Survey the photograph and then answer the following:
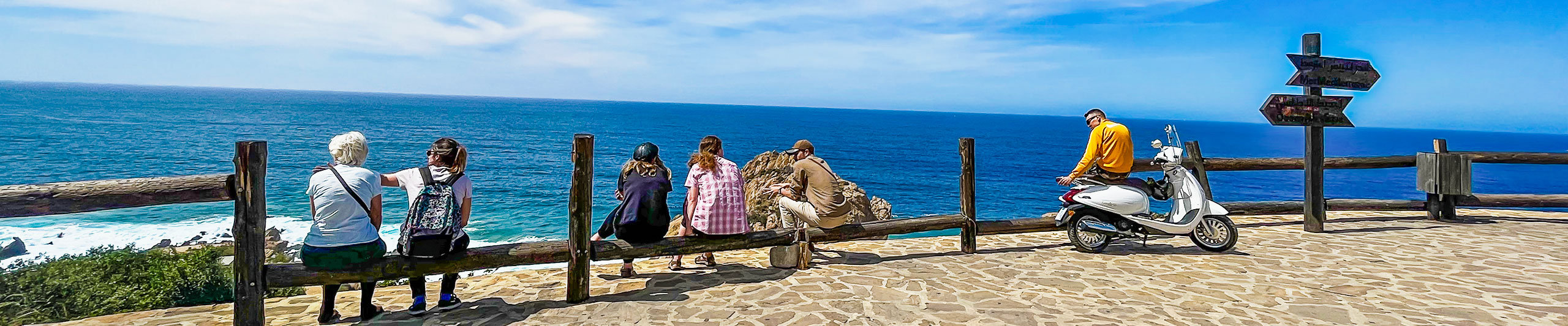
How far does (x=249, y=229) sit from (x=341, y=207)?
51 cm

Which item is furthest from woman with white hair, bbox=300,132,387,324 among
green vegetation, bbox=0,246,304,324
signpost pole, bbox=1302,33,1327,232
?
signpost pole, bbox=1302,33,1327,232

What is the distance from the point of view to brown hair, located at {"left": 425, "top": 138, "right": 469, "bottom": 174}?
5.58 m

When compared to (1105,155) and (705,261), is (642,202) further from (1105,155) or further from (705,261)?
(1105,155)

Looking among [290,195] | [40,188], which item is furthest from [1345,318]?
[290,195]

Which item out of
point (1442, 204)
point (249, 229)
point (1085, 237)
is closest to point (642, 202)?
point (249, 229)

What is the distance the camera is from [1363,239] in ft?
31.5

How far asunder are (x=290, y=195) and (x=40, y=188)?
32335 millimetres

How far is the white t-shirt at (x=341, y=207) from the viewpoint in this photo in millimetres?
5160

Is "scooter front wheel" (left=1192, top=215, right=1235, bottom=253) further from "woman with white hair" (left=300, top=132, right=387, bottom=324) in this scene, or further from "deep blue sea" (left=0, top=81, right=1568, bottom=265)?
"deep blue sea" (left=0, top=81, right=1568, bottom=265)

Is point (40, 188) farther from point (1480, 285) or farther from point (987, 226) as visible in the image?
point (1480, 285)

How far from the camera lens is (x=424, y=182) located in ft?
18.1

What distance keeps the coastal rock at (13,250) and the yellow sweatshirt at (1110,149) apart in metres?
20.7

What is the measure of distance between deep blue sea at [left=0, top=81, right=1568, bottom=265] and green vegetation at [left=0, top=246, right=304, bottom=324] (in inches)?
347

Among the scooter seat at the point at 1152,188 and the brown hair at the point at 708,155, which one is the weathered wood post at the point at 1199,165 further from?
the brown hair at the point at 708,155
